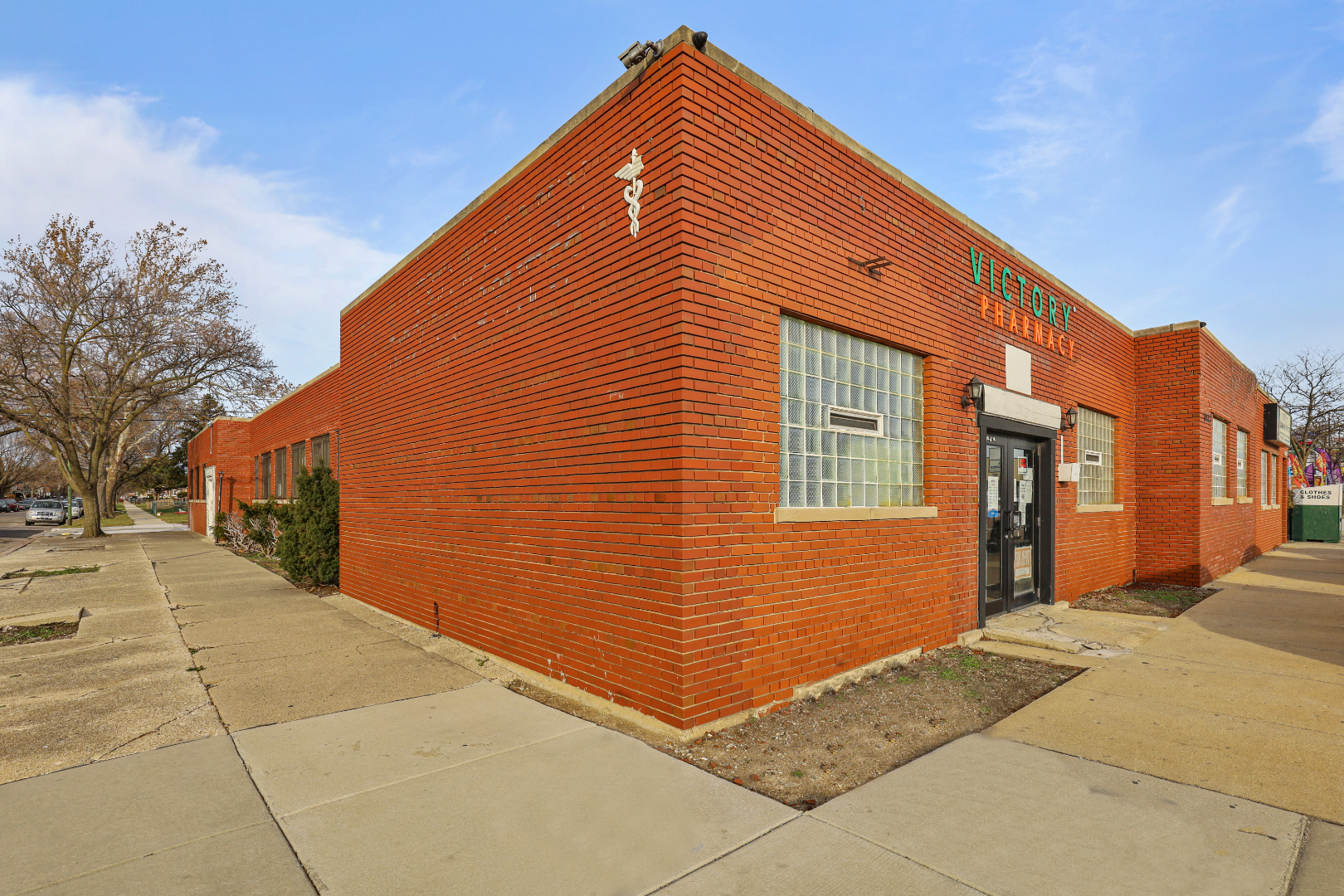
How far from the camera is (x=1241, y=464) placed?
1599cm

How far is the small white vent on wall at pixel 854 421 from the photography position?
6.06m

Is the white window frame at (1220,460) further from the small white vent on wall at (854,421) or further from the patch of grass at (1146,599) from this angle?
the small white vent on wall at (854,421)

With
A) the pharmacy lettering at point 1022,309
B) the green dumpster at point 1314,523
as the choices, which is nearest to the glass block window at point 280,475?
the pharmacy lettering at point 1022,309

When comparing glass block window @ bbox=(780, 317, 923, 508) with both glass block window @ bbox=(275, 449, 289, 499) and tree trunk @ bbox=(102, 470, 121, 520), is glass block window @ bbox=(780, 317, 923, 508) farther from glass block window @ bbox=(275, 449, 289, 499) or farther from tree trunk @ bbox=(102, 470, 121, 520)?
tree trunk @ bbox=(102, 470, 121, 520)

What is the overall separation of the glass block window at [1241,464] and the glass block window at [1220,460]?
1.34 metres

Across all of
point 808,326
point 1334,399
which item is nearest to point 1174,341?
point 808,326

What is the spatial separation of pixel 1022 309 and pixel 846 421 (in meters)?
4.36

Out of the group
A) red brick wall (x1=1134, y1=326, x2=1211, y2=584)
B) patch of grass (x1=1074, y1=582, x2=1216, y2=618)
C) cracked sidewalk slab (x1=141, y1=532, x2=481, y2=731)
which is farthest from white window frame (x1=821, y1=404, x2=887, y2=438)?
red brick wall (x1=1134, y1=326, x2=1211, y2=584)

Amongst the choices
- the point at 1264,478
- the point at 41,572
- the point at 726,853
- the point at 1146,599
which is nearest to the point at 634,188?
the point at 726,853

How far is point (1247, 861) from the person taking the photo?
3135mm

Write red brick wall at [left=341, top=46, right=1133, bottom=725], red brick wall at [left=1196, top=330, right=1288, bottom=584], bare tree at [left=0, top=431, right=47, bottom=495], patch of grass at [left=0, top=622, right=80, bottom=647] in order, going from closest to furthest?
red brick wall at [left=341, top=46, right=1133, bottom=725], patch of grass at [left=0, top=622, right=80, bottom=647], red brick wall at [left=1196, top=330, right=1288, bottom=584], bare tree at [left=0, top=431, right=47, bottom=495]

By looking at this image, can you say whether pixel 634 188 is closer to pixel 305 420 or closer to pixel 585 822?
pixel 585 822

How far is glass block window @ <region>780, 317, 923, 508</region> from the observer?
5688 millimetres

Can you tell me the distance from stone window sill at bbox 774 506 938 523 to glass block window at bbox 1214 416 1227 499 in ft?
33.3
